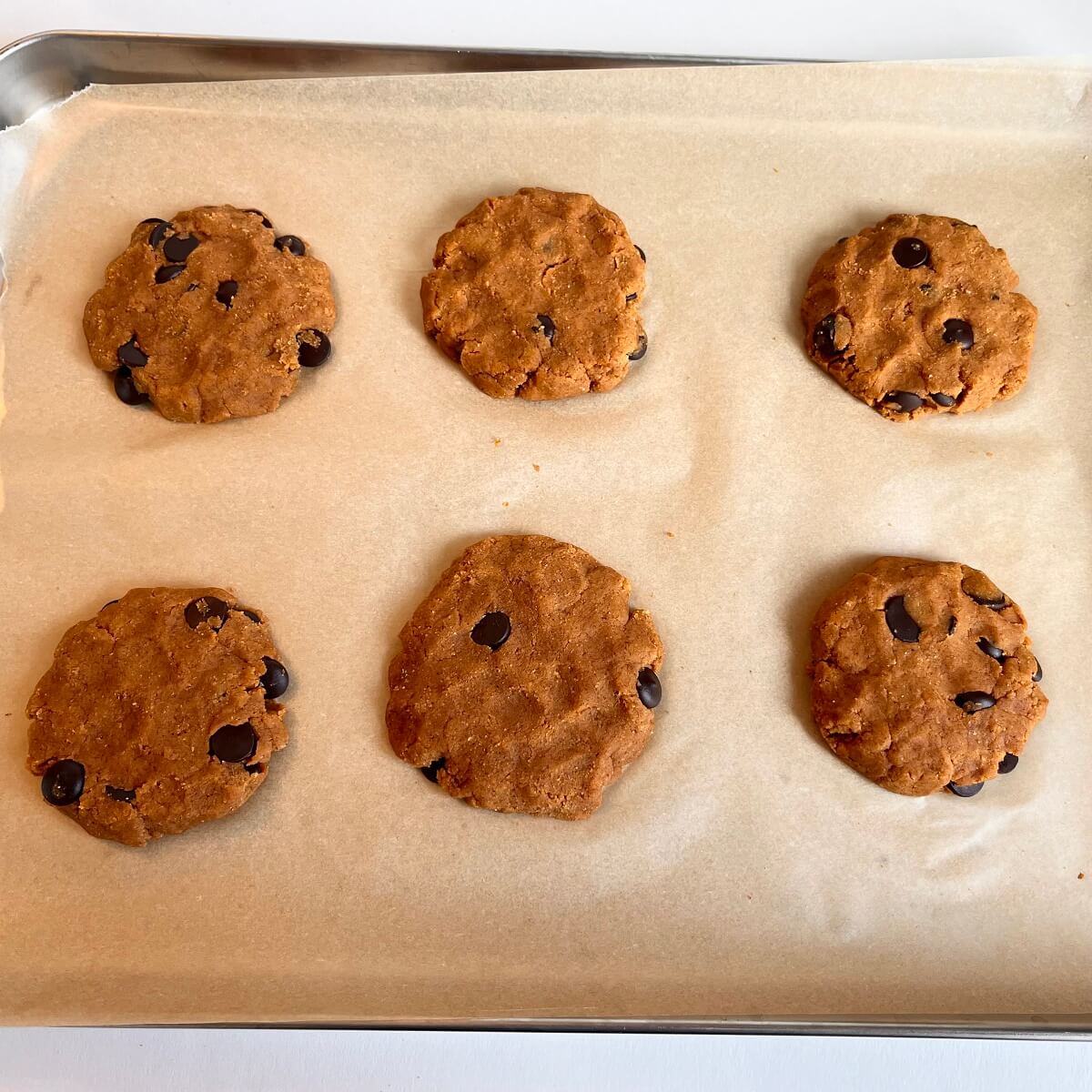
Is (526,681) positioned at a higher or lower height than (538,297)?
lower

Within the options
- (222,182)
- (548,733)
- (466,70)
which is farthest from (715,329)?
(222,182)

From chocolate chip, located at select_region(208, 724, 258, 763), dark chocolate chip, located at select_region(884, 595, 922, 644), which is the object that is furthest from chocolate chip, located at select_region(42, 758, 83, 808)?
dark chocolate chip, located at select_region(884, 595, 922, 644)

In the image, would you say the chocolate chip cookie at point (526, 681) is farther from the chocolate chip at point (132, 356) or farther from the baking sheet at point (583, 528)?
the chocolate chip at point (132, 356)

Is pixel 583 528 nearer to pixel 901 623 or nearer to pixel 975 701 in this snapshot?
pixel 901 623

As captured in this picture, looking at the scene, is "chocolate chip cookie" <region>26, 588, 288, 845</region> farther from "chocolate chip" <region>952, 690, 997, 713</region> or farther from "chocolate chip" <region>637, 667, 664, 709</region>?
"chocolate chip" <region>952, 690, 997, 713</region>

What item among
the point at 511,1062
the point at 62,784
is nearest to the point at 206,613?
the point at 62,784

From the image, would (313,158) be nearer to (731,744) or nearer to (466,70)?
(466,70)
